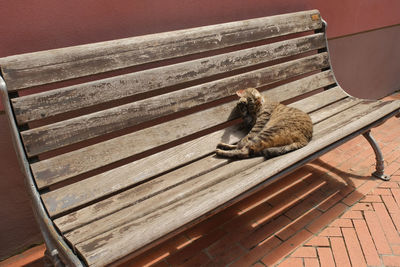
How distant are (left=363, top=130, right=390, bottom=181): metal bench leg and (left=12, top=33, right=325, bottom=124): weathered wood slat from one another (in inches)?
45.2

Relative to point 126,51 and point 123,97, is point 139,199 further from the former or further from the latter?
point 126,51

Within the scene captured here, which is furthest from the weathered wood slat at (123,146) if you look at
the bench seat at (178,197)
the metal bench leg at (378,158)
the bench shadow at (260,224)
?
the metal bench leg at (378,158)

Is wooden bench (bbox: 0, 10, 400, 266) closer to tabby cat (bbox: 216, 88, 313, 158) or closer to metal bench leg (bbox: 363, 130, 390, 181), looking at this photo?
tabby cat (bbox: 216, 88, 313, 158)

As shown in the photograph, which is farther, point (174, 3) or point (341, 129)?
point (174, 3)

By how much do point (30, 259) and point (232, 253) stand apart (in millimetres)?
1646

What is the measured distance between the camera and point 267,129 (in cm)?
229

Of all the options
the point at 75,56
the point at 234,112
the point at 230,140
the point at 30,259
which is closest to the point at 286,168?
the point at 230,140

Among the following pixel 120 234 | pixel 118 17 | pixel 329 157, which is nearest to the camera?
pixel 120 234

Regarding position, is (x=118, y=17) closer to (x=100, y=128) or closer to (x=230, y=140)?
(x=100, y=128)

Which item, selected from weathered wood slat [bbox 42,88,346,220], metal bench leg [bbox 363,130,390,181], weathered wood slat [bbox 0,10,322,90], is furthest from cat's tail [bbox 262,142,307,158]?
metal bench leg [bbox 363,130,390,181]

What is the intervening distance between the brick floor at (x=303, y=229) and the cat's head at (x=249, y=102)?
92 centimetres

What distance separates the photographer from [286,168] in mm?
1974

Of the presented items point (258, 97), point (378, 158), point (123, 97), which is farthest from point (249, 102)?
point (378, 158)

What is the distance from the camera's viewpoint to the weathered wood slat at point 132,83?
1.75 m
